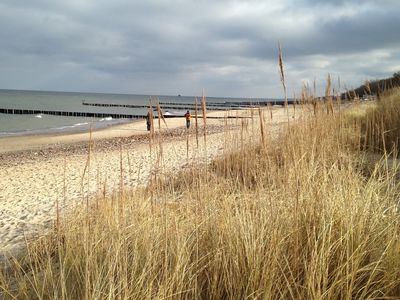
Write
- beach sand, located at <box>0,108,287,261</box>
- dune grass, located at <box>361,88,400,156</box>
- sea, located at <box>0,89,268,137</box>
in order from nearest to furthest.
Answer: beach sand, located at <box>0,108,287,261</box> < dune grass, located at <box>361,88,400,156</box> < sea, located at <box>0,89,268,137</box>

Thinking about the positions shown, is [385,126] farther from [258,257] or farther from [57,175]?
[57,175]

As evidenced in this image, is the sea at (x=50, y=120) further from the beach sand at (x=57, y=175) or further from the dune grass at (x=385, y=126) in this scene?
the dune grass at (x=385, y=126)

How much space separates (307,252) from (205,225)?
695 millimetres

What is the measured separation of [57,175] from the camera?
10203 mm

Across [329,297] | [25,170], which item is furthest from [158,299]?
[25,170]

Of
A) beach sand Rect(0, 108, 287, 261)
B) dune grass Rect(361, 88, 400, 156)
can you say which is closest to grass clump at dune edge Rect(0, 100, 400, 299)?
beach sand Rect(0, 108, 287, 261)

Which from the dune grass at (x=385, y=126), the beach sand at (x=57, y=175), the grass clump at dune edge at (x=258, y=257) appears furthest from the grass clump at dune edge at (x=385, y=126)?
the grass clump at dune edge at (x=258, y=257)

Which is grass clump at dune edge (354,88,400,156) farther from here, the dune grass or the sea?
the sea

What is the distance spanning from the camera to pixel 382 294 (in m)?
1.83

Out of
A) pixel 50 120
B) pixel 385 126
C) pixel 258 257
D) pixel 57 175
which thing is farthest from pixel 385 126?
pixel 50 120

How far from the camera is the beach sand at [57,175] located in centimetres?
398

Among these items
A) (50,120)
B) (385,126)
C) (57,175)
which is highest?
(50,120)

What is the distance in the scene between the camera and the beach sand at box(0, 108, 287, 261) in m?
3.98

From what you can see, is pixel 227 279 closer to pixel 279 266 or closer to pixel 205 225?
pixel 279 266
